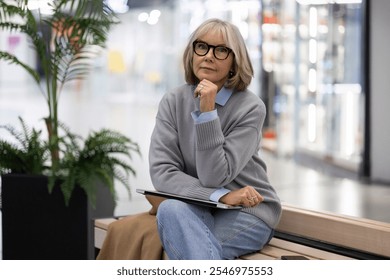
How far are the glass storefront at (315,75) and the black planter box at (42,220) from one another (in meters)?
5.29

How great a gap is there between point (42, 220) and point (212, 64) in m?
1.58

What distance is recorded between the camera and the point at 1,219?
3.75 m

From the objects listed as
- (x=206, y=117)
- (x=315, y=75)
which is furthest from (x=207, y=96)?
(x=315, y=75)

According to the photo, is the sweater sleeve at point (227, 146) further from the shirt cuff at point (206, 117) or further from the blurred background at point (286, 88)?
the blurred background at point (286, 88)

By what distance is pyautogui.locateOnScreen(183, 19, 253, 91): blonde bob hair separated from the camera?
2.46 m

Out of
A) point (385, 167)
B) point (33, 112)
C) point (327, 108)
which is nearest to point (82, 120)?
point (33, 112)

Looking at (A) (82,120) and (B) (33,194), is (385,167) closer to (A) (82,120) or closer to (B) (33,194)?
(A) (82,120)

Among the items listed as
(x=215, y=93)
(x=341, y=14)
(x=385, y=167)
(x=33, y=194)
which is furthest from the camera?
(x=341, y=14)

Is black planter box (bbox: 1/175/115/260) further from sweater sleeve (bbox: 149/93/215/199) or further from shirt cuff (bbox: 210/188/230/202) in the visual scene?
shirt cuff (bbox: 210/188/230/202)

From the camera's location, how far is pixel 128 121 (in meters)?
6.32

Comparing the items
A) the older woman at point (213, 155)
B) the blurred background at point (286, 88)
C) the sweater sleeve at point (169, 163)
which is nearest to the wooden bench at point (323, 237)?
the older woman at point (213, 155)

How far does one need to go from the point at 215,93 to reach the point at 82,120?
3.78 metres

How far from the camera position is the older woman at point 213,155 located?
2.34 meters

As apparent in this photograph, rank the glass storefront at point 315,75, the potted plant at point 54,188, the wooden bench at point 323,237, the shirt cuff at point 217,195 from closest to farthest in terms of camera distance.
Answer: the shirt cuff at point 217,195 → the wooden bench at point 323,237 → the potted plant at point 54,188 → the glass storefront at point 315,75
